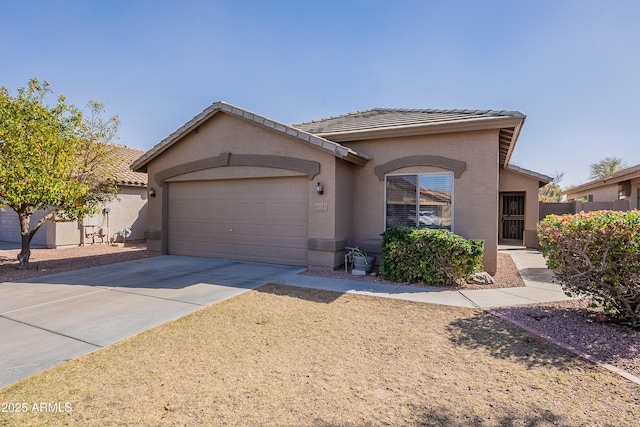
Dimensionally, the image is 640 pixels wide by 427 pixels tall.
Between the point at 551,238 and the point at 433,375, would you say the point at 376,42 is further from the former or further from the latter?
the point at 433,375

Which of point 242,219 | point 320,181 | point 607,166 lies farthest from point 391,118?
point 607,166

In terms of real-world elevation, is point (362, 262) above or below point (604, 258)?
below

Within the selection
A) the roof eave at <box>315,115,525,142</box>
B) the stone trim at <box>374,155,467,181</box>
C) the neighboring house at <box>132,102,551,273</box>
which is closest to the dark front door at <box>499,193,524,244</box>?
the neighboring house at <box>132,102,551,273</box>

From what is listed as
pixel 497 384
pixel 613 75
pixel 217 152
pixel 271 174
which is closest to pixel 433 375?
pixel 497 384

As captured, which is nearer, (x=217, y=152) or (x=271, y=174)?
(x=271, y=174)

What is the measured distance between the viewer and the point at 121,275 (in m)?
8.46

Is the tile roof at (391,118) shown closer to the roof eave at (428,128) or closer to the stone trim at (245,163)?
the roof eave at (428,128)

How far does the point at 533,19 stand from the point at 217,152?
10305 millimetres

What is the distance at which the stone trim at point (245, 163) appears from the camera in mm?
9245

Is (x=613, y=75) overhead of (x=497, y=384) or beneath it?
overhead

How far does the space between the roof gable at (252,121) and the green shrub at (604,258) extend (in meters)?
5.01

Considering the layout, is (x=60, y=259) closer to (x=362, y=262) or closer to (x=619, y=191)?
(x=362, y=262)

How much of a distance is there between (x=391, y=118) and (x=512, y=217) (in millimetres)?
10456

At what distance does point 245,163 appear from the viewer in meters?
10.2
